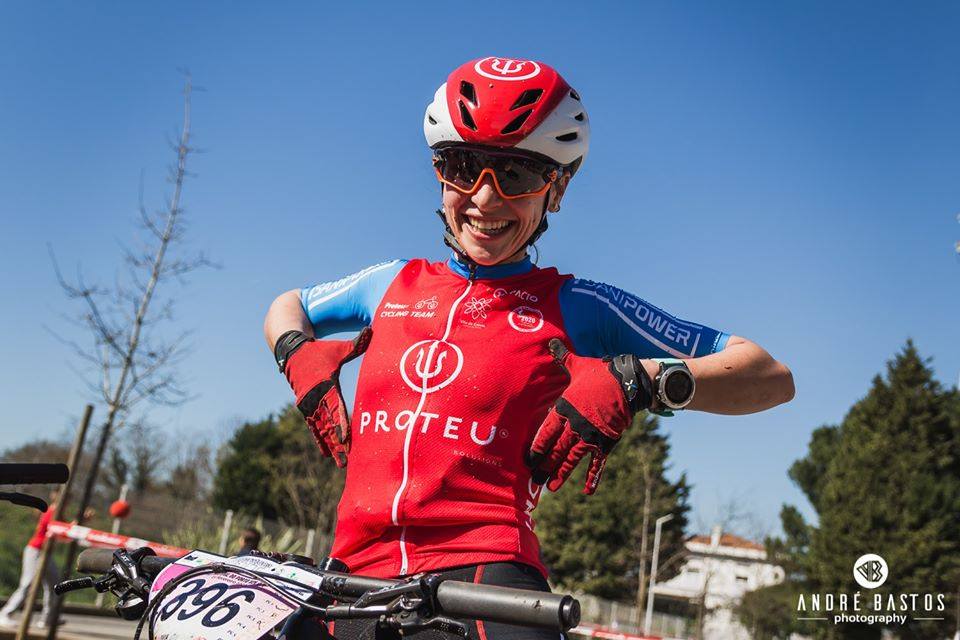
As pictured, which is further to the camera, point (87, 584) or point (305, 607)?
point (87, 584)

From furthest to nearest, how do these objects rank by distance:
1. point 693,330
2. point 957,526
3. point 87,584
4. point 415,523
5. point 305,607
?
1. point 957,526
2. point 693,330
3. point 415,523
4. point 87,584
5. point 305,607

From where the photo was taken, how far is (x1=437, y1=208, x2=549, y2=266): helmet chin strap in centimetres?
296

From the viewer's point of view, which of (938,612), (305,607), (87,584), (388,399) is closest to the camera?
(305,607)

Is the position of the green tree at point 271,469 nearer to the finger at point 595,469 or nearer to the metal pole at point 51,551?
the metal pole at point 51,551

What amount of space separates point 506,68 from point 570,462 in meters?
1.33

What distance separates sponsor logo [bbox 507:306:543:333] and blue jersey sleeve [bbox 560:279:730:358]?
10 centimetres

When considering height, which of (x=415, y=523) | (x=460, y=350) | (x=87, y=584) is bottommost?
(x=87, y=584)

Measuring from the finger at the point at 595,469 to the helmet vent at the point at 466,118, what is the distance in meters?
1.08

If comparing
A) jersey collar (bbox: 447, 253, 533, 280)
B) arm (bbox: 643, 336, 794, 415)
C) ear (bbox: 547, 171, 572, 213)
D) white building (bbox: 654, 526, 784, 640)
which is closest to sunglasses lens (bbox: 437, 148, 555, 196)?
ear (bbox: 547, 171, 572, 213)

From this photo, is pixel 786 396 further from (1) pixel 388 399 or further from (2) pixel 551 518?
(2) pixel 551 518

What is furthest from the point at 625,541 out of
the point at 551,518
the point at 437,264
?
the point at 437,264

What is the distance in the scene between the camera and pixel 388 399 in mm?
2602

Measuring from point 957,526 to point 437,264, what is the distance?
123 ft

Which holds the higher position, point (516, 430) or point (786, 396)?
point (786, 396)
